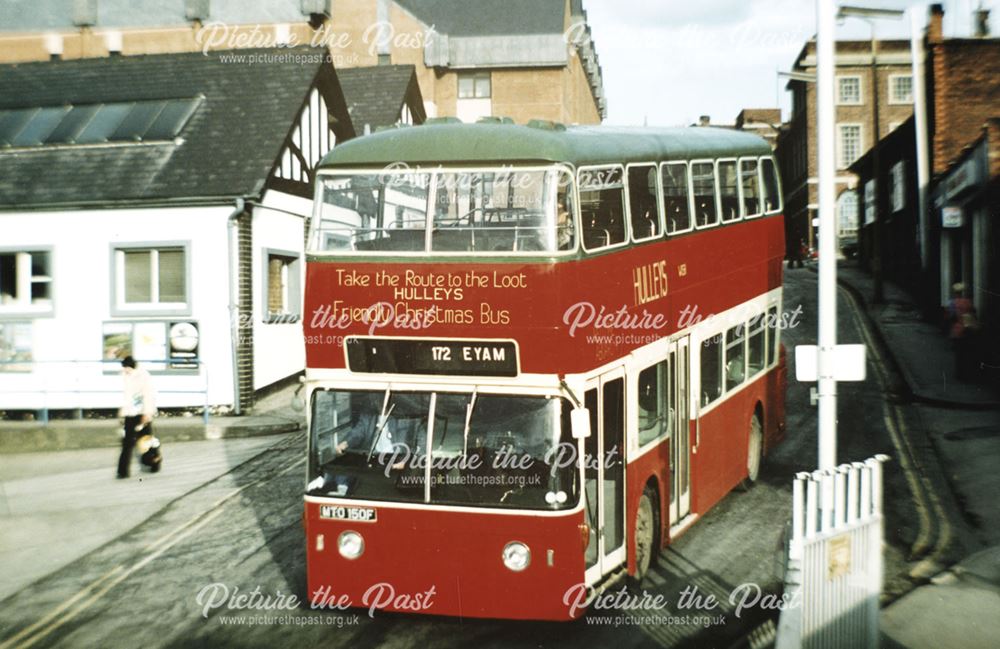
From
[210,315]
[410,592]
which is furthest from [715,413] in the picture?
[210,315]

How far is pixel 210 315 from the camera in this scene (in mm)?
20000

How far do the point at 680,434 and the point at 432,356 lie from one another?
152 inches

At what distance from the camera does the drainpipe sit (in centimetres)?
1977

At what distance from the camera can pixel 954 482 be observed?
13797 millimetres

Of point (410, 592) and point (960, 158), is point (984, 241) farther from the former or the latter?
point (410, 592)

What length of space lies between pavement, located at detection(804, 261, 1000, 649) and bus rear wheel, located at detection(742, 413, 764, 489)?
101 inches

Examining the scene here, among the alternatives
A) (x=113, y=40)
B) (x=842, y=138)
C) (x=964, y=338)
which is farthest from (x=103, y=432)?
(x=842, y=138)

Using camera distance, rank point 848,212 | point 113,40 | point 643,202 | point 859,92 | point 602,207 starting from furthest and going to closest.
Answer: point 848,212 < point 859,92 < point 113,40 < point 643,202 < point 602,207

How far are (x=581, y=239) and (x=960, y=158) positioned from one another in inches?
751

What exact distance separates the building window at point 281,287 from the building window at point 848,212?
Answer: 132 feet

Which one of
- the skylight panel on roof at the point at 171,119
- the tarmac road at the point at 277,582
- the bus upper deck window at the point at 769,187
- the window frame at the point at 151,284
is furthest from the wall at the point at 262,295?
the bus upper deck window at the point at 769,187

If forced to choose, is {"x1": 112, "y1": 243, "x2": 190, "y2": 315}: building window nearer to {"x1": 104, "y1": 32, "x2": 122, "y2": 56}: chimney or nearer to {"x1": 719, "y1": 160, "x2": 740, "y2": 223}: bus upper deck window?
{"x1": 719, "y1": 160, "x2": 740, "y2": 223}: bus upper deck window

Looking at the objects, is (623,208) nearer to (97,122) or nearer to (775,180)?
(775,180)

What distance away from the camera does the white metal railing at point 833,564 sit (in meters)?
7.11
